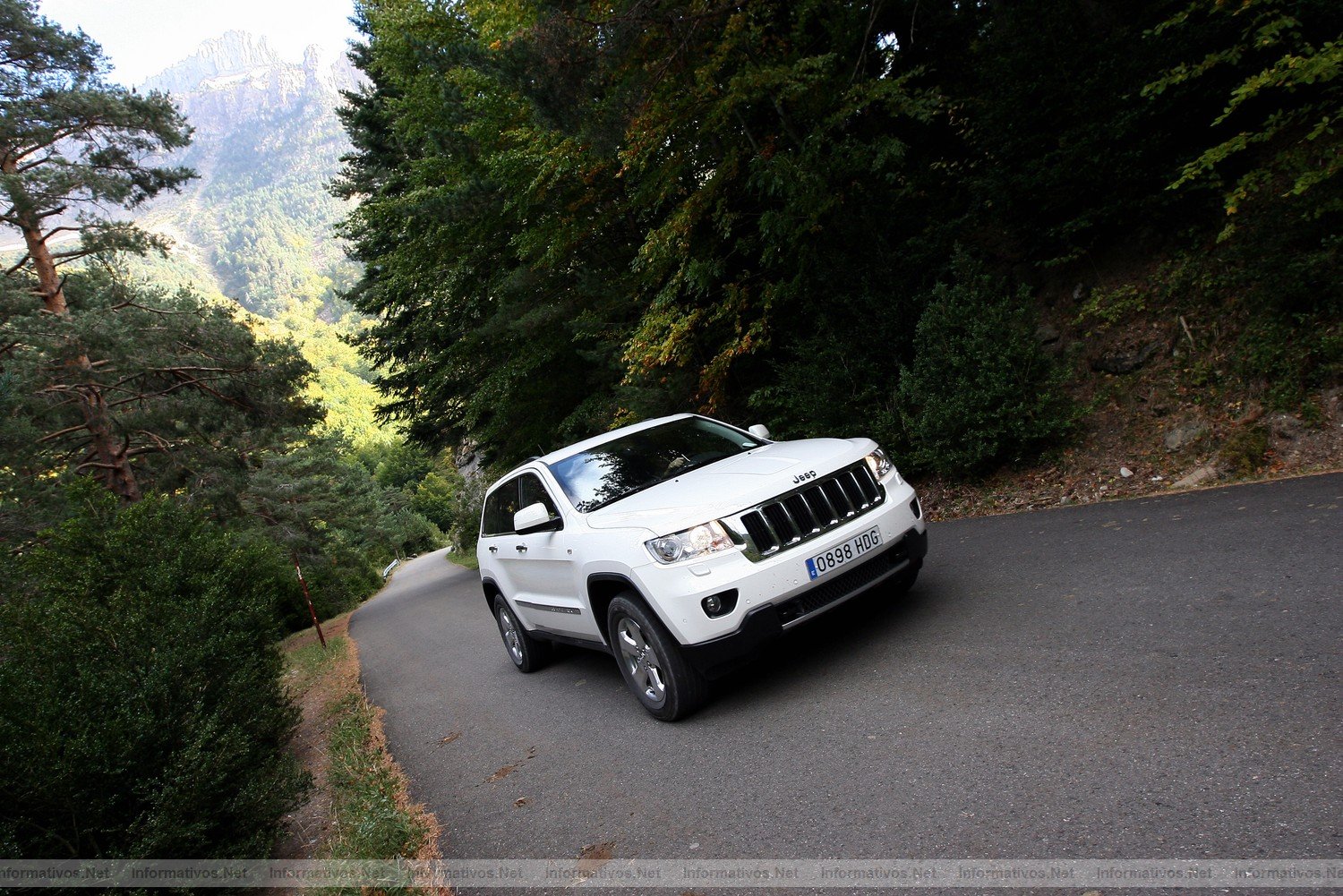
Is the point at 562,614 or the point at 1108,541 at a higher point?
the point at 562,614

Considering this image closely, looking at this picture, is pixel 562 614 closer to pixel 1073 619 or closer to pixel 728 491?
pixel 728 491

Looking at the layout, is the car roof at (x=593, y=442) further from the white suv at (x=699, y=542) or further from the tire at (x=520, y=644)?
the tire at (x=520, y=644)

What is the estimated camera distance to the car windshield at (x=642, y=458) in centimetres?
589

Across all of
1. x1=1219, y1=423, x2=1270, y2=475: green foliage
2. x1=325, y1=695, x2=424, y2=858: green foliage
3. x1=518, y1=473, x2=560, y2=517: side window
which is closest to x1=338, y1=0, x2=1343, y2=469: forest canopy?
x1=1219, y1=423, x2=1270, y2=475: green foliage

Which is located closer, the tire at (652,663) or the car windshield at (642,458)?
the tire at (652,663)

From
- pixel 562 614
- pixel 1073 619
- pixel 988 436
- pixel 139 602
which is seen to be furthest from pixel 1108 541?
pixel 139 602

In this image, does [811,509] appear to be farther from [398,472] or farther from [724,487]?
[398,472]

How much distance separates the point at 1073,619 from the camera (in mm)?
4871

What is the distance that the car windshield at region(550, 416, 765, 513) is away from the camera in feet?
19.3

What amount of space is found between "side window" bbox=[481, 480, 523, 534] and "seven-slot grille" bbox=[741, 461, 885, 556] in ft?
9.31

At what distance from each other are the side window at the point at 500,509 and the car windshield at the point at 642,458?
95 cm

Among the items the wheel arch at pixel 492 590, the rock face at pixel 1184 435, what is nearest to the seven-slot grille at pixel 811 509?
the wheel arch at pixel 492 590

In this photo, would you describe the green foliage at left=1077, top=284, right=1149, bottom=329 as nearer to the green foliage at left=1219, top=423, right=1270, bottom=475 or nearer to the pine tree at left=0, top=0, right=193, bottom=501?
the green foliage at left=1219, top=423, right=1270, bottom=475

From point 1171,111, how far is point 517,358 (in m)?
12.5
